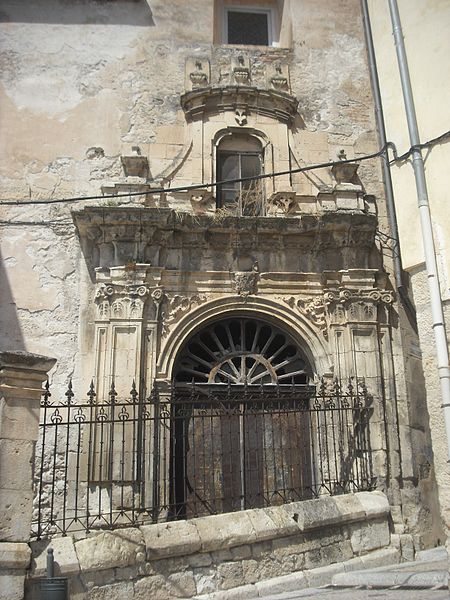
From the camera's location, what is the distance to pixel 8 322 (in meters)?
8.74

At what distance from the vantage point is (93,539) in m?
5.30

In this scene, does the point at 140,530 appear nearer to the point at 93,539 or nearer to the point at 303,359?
the point at 93,539

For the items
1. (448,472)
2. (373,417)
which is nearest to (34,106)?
(373,417)

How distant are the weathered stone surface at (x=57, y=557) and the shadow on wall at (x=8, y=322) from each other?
12.7 feet

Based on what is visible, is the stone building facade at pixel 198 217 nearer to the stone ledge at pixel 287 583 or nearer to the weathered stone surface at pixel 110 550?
the stone ledge at pixel 287 583

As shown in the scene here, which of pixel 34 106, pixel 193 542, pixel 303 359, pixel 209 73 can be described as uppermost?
pixel 209 73

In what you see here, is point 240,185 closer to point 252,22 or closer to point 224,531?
point 252,22

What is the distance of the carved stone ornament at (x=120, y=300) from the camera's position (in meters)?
8.55

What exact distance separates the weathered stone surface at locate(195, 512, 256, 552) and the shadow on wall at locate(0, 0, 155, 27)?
7.88 metres

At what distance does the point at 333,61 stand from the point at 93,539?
27.3ft

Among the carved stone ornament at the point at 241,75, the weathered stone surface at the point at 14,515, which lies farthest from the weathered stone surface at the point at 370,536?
the carved stone ornament at the point at 241,75

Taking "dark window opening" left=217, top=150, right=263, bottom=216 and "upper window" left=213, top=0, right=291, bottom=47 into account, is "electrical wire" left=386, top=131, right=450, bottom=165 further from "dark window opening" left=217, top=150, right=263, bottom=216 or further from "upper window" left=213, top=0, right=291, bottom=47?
"upper window" left=213, top=0, right=291, bottom=47

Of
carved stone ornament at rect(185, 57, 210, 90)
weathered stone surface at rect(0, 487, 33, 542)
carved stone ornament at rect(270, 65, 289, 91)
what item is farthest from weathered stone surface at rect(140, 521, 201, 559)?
carved stone ornament at rect(270, 65, 289, 91)

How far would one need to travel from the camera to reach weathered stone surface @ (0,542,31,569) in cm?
487
